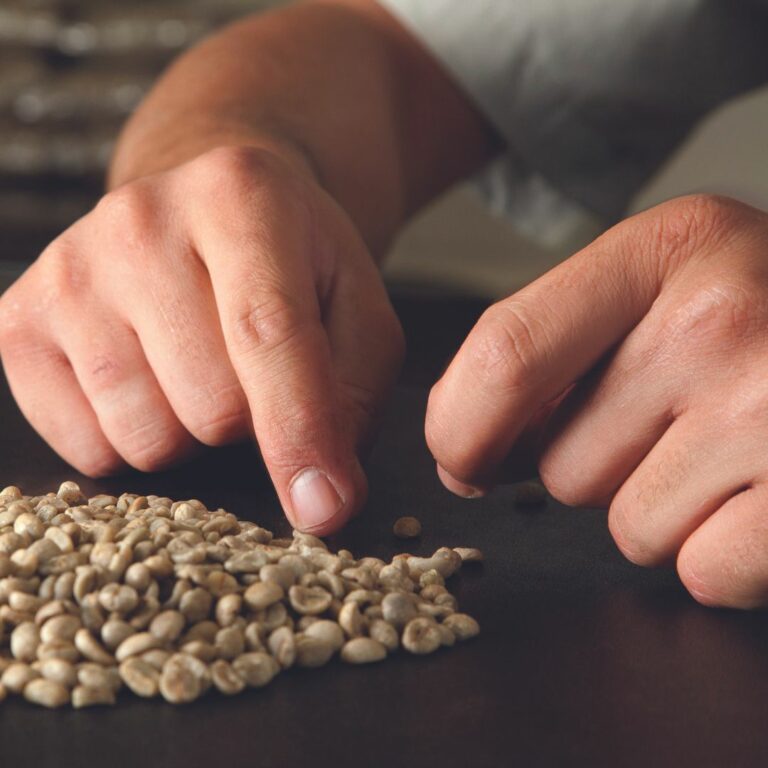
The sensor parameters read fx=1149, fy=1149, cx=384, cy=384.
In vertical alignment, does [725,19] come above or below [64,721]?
above

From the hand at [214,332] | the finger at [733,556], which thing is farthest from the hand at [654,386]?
the hand at [214,332]

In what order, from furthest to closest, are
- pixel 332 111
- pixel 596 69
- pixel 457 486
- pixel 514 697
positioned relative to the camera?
pixel 596 69, pixel 332 111, pixel 457 486, pixel 514 697

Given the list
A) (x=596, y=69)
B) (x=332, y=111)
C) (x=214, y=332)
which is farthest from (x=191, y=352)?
(x=596, y=69)

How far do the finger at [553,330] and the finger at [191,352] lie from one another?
0.20 m

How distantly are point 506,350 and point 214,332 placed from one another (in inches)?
10.8

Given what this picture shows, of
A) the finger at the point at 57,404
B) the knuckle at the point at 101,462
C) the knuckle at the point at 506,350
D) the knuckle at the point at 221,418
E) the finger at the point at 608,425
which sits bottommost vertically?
the knuckle at the point at 101,462

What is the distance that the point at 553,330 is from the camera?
0.70 metres

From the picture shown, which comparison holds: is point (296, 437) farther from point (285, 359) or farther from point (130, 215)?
point (130, 215)

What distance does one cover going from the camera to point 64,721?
56 centimetres

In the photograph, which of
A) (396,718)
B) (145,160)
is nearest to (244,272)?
(396,718)

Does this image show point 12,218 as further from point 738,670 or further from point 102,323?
point 738,670

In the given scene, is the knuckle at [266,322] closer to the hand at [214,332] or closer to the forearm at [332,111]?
the hand at [214,332]

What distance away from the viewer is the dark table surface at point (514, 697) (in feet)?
1.71

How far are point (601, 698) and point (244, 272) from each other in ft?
1.37
